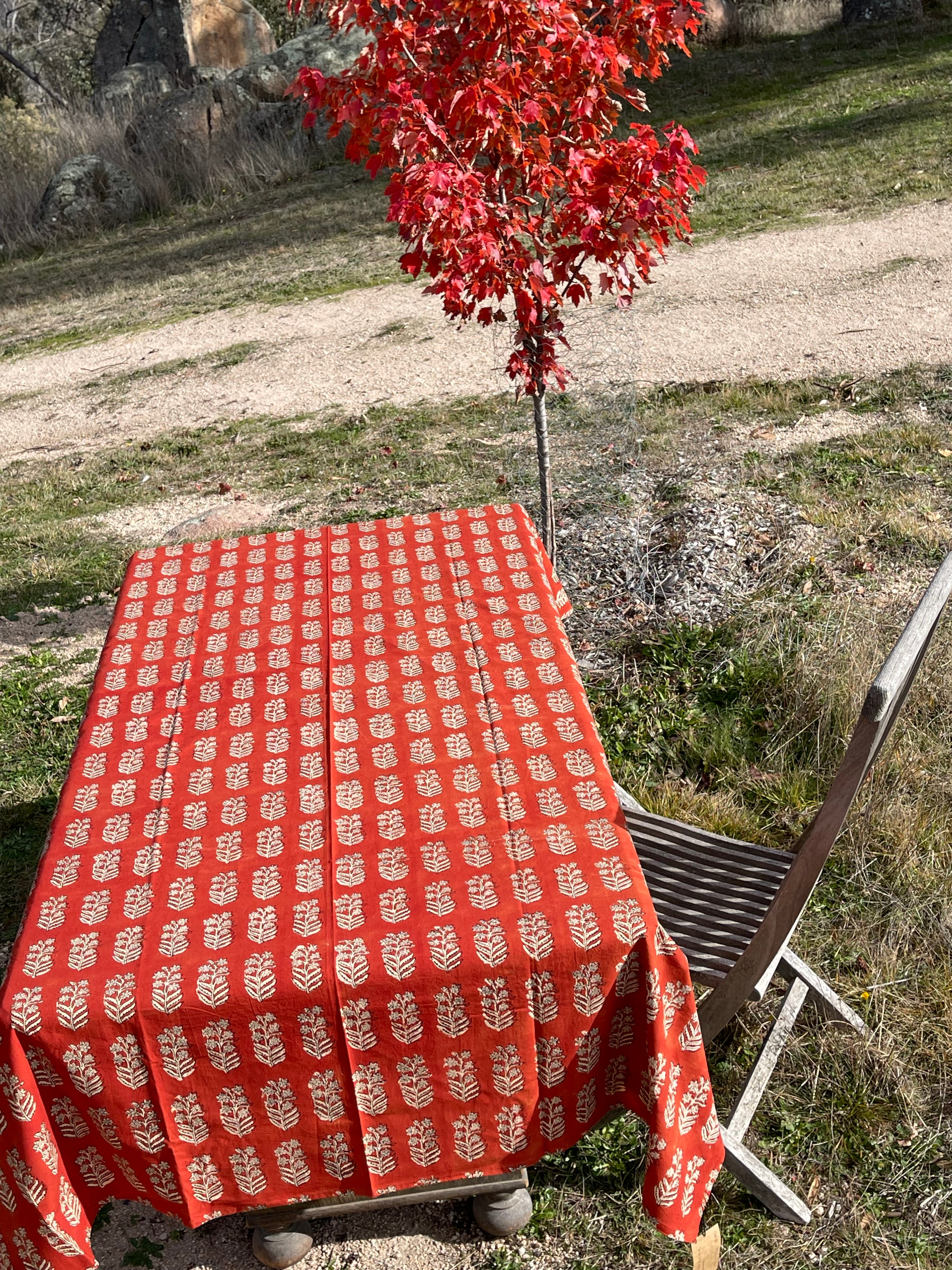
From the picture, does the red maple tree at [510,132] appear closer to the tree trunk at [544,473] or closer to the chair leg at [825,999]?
the tree trunk at [544,473]

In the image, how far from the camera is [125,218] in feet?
47.7

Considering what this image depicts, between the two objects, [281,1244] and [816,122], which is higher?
[816,122]

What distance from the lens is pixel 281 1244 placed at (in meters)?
2.62

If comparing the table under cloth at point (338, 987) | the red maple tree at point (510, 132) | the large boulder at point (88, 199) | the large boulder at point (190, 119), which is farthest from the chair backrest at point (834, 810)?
the large boulder at point (190, 119)

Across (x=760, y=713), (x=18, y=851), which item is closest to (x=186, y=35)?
(x=18, y=851)

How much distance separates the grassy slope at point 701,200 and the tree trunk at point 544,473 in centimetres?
610

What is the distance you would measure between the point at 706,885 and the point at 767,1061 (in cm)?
47

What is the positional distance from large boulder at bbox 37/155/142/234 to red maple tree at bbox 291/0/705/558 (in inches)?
452

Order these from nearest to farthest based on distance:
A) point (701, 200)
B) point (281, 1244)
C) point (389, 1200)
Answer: point (389, 1200) < point (281, 1244) < point (701, 200)

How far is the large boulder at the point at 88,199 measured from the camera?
47.1 feet

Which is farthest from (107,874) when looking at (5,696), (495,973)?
(5,696)

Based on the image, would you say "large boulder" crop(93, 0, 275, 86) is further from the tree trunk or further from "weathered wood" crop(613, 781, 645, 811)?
"weathered wood" crop(613, 781, 645, 811)

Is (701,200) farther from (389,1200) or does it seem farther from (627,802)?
→ (389,1200)

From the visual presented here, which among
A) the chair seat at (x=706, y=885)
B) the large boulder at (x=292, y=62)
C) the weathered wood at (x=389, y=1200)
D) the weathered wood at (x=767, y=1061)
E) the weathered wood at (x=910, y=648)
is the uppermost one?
the large boulder at (x=292, y=62)
